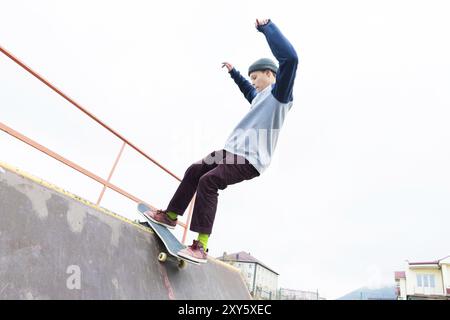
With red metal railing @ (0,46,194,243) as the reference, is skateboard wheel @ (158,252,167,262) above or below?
below

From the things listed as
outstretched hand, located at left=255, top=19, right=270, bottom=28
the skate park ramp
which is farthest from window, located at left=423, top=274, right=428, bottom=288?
outstretched hand, located at left=255, top=19, right=270, bottom=28

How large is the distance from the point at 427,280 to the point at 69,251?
42.4 meters

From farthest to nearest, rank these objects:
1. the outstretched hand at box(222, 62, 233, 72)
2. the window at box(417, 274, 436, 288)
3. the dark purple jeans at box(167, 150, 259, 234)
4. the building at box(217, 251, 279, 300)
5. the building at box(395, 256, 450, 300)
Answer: the building at box(217, 251, 279, 300)
the window at box(417, 274, 436, 288)
the building at box(395, 256, 450, 300)
the outstretched hand at box(222, 62, 233, 72)
the dark purple jeans at box(167, 150, 259, 234)

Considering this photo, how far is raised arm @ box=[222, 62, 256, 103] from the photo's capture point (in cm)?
346

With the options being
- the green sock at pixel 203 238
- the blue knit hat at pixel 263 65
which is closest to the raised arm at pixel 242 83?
the blue knit hat at pixel 263 65

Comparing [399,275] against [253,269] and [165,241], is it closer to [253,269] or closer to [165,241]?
[253,269]

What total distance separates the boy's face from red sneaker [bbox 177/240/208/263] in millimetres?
1684

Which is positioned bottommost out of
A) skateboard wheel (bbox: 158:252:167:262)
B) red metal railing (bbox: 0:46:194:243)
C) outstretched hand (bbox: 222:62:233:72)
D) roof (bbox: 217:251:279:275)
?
skateboard wheel (bbox: 158:252:167:262)

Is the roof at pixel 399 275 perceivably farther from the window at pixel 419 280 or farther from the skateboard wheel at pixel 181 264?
the skateboard wheel at pixel 181 264

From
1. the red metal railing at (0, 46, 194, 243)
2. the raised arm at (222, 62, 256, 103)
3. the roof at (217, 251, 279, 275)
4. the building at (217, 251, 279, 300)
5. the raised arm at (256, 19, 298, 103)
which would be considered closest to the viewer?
the raised arm at (256, 19, 298, 103)

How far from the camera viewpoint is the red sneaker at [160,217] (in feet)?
10.1

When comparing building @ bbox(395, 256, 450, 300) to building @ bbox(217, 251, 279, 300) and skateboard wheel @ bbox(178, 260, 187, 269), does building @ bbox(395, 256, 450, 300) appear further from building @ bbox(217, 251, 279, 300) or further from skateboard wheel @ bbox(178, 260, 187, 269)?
skateboard wheel @ bbox(178, 260, 187, 269)

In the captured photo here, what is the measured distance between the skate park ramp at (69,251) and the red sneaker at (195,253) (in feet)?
1.22

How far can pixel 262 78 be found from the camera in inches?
122
